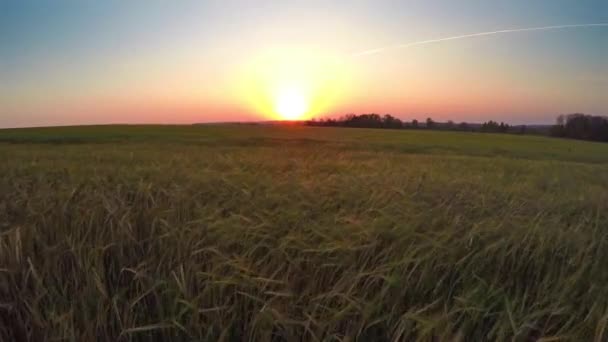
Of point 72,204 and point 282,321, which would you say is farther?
point 72,204

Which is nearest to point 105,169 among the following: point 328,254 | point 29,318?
point 29,318

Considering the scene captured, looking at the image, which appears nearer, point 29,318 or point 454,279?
point 29,318

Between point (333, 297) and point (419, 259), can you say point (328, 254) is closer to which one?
point (333, 297)

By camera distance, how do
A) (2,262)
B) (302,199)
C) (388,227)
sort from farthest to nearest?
(302,199), (388,227), (2,262)

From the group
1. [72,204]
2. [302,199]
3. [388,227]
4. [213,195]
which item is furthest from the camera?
[213,195]

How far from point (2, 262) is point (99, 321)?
71 centimetres

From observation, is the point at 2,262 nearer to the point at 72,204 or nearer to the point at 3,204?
the point at 72,204

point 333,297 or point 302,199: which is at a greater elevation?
point 302,199

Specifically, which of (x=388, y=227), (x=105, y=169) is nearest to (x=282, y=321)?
(x=388, y=227)

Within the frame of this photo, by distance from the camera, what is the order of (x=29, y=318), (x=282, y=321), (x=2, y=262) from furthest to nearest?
(x=2, y=262), (x=29, y=318), (x=282, y=321)

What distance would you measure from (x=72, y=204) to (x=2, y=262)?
2.38ft

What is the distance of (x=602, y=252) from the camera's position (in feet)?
5.56

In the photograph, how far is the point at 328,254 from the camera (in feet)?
5.09

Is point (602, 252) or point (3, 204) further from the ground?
point (3, 204)
